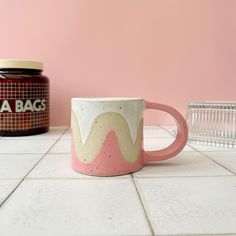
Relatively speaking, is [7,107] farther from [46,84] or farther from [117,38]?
[117,38]

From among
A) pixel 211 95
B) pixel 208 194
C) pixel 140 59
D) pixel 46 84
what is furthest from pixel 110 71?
pixel 208 194

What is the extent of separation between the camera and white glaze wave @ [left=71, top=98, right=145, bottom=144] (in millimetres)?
419

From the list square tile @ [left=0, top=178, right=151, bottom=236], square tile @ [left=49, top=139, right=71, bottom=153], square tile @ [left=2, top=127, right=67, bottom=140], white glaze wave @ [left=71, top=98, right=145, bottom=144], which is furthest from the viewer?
square tile @ [left=2, top=127, right=67, bottom=140]

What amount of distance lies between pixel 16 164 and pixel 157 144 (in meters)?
0.31

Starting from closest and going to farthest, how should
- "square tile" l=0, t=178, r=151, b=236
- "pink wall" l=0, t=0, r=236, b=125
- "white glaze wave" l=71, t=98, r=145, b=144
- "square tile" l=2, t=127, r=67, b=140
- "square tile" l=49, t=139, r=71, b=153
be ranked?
"square tile" l=0, t=178, r=151, b=236 < "white glaze wave" l=71, t=98, r=145, b=144 < "square tile" l=49, t=139, r=71, b=153 < "square tile" l=2, t=127, r=67, b=140 < "pink wall" l=0, t=0, r=236, b=125

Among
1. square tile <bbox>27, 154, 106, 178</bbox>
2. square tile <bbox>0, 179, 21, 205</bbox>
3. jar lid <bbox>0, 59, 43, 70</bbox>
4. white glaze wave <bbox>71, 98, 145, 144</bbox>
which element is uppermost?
jar lid <bbox>0, 59, 43, 70</bbox>

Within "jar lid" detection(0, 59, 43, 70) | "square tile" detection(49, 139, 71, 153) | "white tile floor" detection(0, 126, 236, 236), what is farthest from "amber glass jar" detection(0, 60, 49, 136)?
"white tile floor" detection(0, 126, 236, 236)

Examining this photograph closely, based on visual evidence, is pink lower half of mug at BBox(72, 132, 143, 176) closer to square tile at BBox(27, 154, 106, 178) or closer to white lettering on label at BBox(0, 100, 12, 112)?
square tile at BBox(27, 154, 106, 178)

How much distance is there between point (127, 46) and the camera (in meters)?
0.91

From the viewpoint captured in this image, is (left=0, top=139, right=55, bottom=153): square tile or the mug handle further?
(left=0, top=139, right=55, bottom=153): square tile

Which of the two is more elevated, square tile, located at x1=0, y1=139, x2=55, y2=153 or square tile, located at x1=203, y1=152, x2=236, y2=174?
square tile, located at x1=203, y1=152, x2=236, y2=174

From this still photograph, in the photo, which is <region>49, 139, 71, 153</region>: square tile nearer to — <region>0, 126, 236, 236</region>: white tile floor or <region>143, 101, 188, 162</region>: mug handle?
<region>0, 126, 236, 236</region>: white tile floor

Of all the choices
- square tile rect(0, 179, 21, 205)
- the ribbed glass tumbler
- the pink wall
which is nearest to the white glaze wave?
square tile rect(0, 179, 21, 205)

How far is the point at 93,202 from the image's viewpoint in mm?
332
